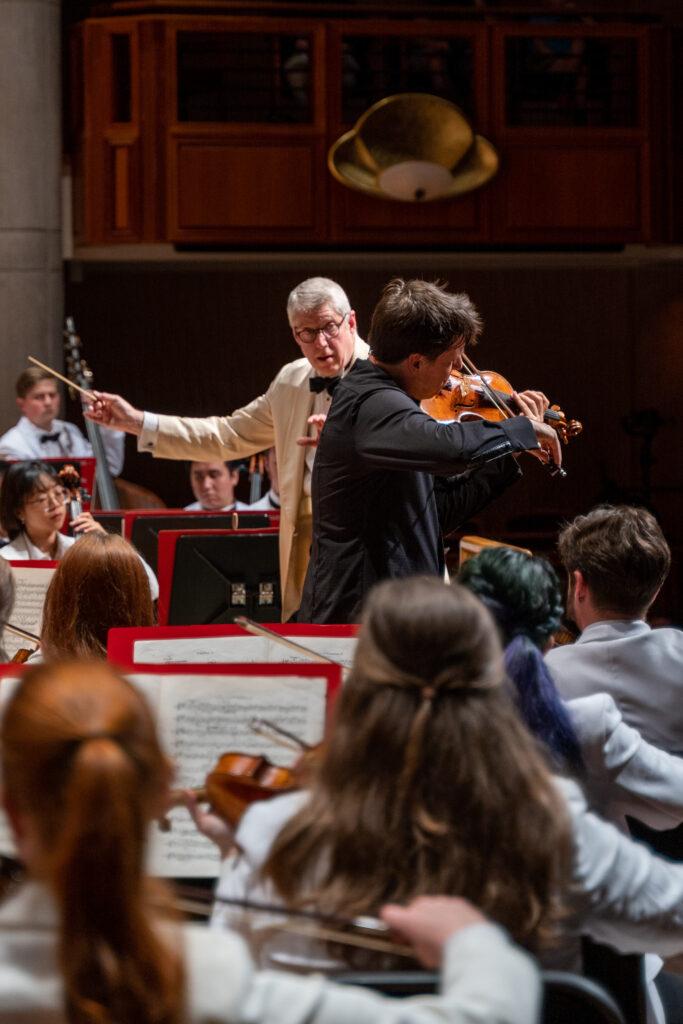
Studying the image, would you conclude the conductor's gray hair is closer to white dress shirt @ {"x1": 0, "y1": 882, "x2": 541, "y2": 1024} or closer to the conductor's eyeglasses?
the conductor's eyeglasses

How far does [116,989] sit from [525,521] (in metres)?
8.07

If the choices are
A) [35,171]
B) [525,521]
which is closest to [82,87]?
[35,171]

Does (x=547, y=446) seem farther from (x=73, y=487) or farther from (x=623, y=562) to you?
(x=73, y=487)

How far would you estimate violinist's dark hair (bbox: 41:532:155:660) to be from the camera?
9.11 feet

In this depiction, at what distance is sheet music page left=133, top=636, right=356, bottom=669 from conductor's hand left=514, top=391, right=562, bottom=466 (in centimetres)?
77

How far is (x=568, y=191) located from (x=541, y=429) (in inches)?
219

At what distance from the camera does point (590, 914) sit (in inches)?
64.5

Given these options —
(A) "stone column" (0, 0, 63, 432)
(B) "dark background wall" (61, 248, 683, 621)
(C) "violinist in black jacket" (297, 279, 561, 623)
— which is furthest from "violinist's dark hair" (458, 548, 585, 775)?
(B) "dark background wall" (61, 248, 683, 621)

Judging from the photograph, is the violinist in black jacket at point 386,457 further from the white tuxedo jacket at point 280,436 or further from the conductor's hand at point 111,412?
the conductor's hand at point 111,412

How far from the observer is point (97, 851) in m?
1.16

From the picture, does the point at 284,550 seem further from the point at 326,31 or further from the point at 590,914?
the point at 326,31

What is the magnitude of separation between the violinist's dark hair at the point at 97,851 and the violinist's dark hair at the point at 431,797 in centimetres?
35

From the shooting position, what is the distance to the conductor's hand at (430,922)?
4.37 feet

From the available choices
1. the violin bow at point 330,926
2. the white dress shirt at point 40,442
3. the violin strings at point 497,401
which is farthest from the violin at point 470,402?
the white dress shirt at point 40,442
